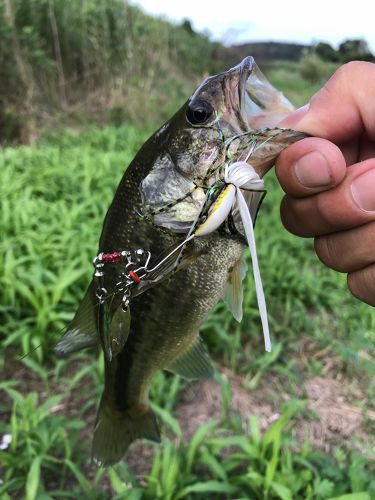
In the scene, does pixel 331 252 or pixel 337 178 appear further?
pixel 331 252

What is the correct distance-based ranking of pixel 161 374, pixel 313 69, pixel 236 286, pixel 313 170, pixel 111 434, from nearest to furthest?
pixel 313 170 → pixel 236 286 → pixel 111 434 → pixel 161 374 → pixel 313 69

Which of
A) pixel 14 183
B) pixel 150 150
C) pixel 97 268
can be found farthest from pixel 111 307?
pixel 14 183

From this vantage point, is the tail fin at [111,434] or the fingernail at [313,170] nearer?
the fingernail at [313,170]

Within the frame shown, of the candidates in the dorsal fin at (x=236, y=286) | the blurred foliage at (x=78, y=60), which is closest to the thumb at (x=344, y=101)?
the dorsal fin at (x=236, y=286)

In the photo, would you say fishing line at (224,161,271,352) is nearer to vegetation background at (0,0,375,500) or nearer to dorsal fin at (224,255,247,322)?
dorsal fin at (224,255,247,322)

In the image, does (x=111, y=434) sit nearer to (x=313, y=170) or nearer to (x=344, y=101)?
(x=313, y=170)

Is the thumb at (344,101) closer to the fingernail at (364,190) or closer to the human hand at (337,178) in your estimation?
the human hand at (337,178)

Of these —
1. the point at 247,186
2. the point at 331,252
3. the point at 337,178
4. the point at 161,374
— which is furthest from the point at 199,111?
the point at 161,374
